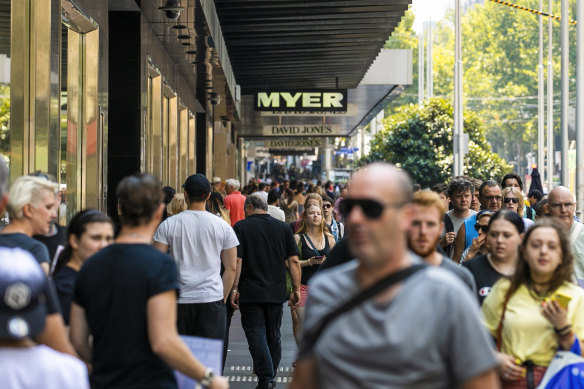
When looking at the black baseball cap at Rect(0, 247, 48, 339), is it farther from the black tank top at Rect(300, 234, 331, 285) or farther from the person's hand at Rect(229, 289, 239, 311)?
the black tank top at Rect(300, 234, 331, 285)

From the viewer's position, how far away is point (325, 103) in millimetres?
26281

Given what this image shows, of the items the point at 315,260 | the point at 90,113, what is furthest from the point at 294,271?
the point at 90,113

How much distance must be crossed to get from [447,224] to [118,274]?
5838 millimetres

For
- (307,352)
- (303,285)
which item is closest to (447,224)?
(303,285)

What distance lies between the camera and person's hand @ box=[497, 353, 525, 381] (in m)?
5.50

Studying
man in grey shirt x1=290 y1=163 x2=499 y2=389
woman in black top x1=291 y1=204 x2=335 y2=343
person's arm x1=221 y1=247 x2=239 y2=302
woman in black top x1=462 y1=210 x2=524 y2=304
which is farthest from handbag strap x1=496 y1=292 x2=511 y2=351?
woman in black top x1=291 y1=204 x2=335 y2=343

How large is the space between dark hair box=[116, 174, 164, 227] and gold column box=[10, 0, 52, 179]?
12.2 feet

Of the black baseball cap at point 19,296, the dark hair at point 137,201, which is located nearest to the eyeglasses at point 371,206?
the black baseball cap at point 19,296

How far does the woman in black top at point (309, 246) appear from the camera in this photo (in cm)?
1113

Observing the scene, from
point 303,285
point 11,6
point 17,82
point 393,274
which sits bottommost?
point 303,285

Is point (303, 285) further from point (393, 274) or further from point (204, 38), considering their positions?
point (393, 274)

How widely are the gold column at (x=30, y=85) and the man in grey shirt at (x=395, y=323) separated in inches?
211

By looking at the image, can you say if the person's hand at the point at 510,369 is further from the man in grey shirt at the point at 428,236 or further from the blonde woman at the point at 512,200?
the blonde woman at the point at 512,200

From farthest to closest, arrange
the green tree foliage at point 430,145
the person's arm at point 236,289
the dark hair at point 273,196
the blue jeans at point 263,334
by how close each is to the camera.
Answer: the green tree foliage at point 430,145
the dark hair at point 273,196
the blue jeans at point 263,334
the person's arm at point 236,289
